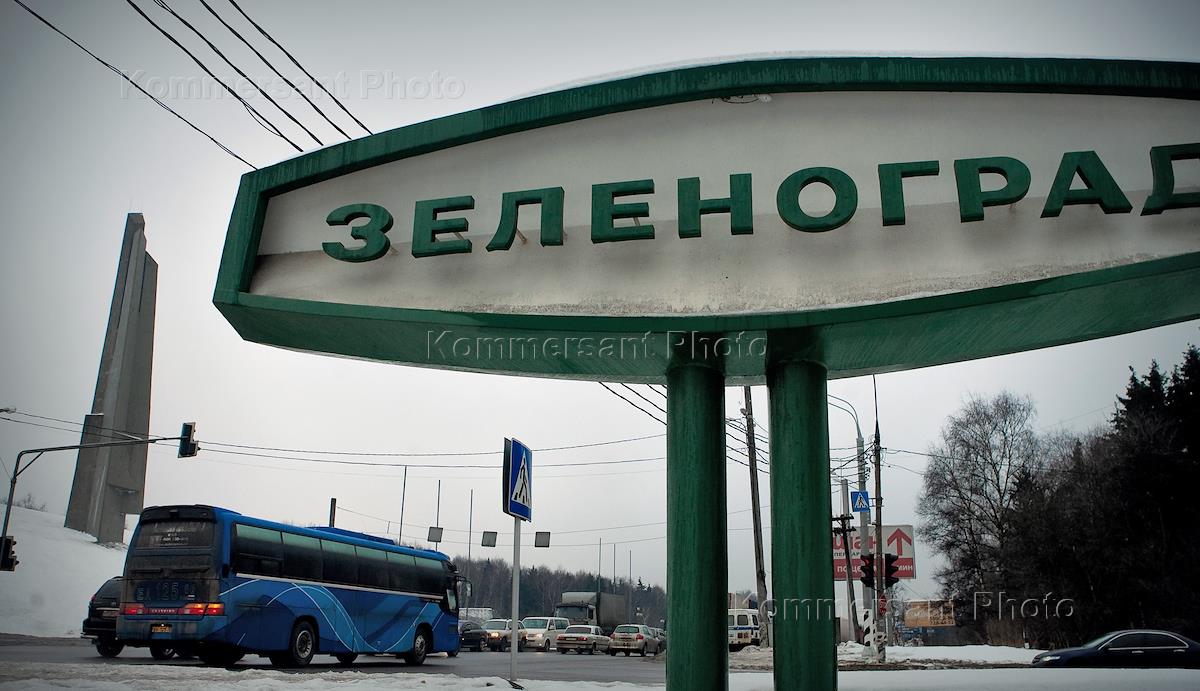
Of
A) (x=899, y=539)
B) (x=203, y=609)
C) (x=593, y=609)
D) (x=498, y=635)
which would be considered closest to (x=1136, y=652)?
(x=899, y=539)

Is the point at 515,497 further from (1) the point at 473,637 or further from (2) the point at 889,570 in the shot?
(1) the point at 473,637

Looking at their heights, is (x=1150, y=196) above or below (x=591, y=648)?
above

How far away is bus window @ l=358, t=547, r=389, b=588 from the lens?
2062 cm

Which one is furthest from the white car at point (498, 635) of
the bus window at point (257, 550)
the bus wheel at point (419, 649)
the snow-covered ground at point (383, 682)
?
the snow-covered ground at point (383, 682)

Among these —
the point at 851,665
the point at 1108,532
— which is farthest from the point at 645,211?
the point at 1108,532

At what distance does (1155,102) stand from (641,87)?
444 centimetres

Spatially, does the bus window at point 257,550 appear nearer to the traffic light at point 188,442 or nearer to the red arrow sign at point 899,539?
the traffic light at point 188,442

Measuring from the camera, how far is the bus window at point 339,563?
19.5 m

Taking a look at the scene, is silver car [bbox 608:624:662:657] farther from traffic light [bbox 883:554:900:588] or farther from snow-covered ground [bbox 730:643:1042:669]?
traffic light [bbox 883:554:900:588]

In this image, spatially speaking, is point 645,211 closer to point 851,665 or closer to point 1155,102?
point 1155,102

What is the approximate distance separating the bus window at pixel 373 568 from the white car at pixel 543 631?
16.3 metres

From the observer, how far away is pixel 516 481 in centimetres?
1230

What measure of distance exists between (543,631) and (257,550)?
21.2 metres

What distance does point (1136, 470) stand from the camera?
1593 inches
